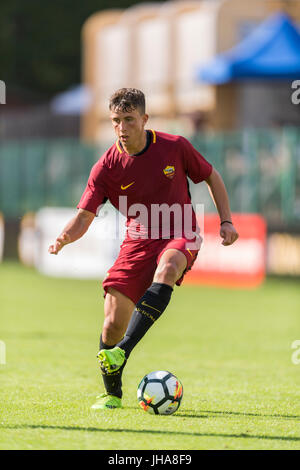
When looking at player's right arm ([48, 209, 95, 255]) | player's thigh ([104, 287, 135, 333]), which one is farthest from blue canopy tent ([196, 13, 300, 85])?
player's thigh ([104, 287, 135, 333])

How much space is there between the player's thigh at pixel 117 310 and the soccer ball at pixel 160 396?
18.9 inches

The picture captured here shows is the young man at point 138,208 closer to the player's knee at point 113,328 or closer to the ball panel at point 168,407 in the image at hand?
the player's knee at point 113,328

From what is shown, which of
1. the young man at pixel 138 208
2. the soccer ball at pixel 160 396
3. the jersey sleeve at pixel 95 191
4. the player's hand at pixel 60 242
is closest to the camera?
the soccer ball at pixel 160 396

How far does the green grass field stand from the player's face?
6.02 ft

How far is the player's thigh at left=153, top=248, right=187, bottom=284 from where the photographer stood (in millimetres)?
7121

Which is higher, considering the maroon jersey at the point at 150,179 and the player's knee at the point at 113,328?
the maroon jersey at the point at 150,179

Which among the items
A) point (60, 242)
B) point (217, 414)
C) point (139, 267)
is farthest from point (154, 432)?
point (60, 242)

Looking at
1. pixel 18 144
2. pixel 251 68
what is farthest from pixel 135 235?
pixel 18 144

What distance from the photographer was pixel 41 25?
52.7m

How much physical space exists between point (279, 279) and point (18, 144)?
1047 centimetres

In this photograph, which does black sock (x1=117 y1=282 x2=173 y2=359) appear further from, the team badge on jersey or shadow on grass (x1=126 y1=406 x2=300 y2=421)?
the team badge on jersey

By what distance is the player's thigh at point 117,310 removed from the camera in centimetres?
738

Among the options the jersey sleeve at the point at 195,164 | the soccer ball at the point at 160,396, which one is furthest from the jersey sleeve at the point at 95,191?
the soccer ball at the point at 160,396

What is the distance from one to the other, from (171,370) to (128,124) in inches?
118
